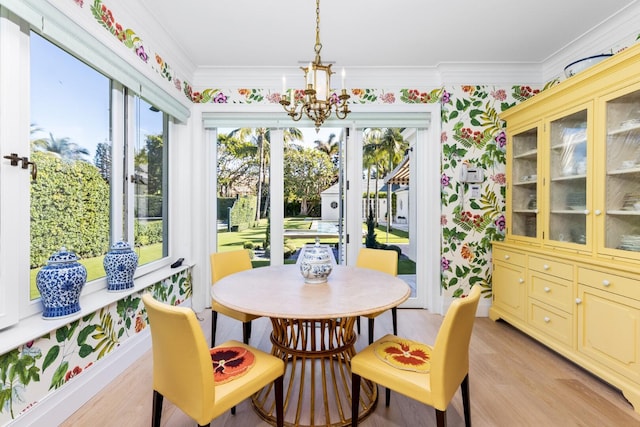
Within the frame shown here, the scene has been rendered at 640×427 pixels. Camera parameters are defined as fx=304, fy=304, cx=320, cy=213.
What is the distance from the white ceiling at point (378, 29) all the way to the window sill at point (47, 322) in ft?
6.77

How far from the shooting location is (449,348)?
1.23 metres

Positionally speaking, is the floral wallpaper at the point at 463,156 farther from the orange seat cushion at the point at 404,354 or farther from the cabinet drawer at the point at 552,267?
the orange seat cushion at the point at 404,354

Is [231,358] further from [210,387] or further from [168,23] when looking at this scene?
[168,23]

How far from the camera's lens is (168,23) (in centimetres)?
244

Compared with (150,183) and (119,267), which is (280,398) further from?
(150,183)

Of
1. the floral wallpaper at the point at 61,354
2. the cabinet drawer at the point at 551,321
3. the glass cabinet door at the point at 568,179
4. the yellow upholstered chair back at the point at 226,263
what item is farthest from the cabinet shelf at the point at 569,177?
the floral wallpaper at the point at 61,354

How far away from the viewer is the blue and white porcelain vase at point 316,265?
184 cm

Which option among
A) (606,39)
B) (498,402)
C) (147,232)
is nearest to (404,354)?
(498,402)

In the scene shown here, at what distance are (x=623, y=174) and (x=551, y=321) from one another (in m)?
1.19

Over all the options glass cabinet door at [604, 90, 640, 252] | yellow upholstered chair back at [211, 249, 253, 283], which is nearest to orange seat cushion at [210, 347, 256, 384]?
yellow upholstered chair back at [211, 249, 253, 283]

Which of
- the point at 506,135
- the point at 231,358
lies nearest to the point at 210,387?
the point at 231,358

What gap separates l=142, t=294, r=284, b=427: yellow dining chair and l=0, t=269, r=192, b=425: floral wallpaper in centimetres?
68

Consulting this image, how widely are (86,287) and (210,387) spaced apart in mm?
1348

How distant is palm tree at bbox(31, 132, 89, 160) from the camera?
1652 mm
